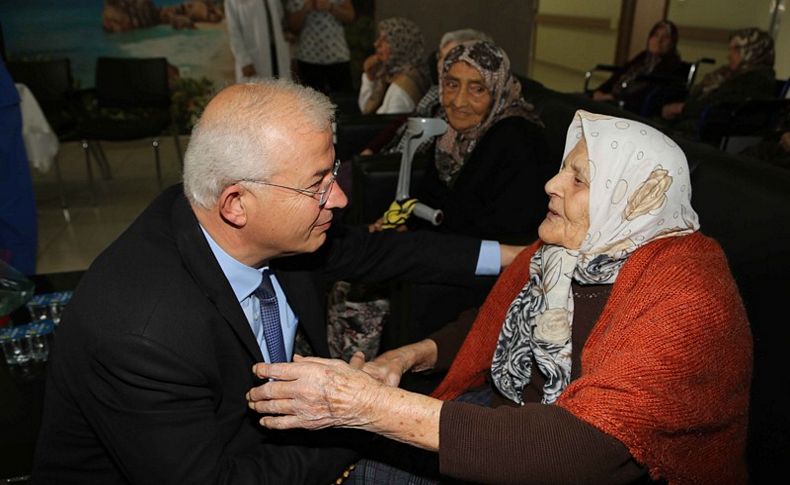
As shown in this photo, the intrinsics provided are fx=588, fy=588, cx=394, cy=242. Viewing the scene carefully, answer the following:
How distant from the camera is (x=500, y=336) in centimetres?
149

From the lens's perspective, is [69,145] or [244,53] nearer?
[244,53]

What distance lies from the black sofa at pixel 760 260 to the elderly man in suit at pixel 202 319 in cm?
97

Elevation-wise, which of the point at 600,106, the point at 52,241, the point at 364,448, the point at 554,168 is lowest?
the point at 52,241

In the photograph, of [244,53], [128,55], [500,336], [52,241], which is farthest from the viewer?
[128,55]

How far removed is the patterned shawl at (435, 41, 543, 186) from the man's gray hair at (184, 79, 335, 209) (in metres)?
1.46

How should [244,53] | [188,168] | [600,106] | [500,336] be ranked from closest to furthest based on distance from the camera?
[188,168] < [500,336] < [600,106] < [244,53]

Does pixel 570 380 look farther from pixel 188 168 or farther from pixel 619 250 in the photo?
pixel 188 168

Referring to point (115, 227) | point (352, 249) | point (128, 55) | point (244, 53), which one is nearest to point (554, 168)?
point (352, 249)

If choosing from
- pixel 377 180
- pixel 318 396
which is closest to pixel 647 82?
pixel 377 180

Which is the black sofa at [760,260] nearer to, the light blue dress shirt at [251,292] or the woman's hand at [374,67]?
the light blue dress shirt at [251,292]

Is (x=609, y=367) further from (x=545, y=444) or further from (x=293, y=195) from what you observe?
(x=293, y=195)

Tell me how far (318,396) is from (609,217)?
26.3 inches

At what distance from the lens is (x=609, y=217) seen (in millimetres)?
1185

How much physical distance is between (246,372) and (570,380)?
2.23ft
